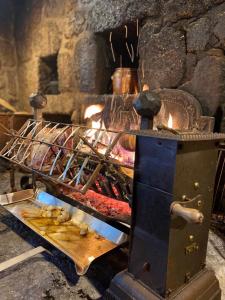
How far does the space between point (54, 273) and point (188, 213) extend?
1.00 metres

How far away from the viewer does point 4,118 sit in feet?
11.6

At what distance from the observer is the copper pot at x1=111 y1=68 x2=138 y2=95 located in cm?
284

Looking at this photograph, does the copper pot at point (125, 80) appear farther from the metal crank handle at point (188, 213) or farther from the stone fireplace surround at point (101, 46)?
the metal crank handle at point (188, 213)

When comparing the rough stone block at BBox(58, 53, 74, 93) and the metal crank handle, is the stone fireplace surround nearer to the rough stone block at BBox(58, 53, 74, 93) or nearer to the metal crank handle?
the rough stone block at BBox(58, 53, 74, 93)

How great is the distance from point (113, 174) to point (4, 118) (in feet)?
7.64

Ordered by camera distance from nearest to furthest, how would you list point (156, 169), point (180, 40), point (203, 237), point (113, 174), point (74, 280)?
point (156, 169) → point (203, 237) → point (74, 280) → point (113, 174) → point (180, 40)

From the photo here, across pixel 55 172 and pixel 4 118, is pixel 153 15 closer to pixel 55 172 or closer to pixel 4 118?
pixel 55 172

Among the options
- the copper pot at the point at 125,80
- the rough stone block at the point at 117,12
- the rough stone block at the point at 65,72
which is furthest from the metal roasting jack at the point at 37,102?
the rough stone block at the point at 117,12

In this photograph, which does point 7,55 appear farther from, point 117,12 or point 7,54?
point 117,12

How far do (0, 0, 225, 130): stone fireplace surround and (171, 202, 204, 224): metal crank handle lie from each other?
1.39m

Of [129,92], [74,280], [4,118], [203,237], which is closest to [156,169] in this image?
[203,237]

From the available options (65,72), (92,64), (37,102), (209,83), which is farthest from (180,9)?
(65,72)

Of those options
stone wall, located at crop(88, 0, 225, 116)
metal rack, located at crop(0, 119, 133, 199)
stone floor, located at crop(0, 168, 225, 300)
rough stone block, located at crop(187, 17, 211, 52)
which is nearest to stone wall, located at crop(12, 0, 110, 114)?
stone wall, located at crop(88, 0, 225, 116)

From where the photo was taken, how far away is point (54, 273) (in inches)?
61.8
